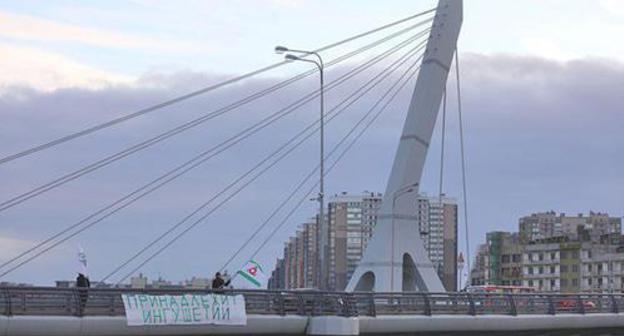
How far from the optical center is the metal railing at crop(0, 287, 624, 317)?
30953mm

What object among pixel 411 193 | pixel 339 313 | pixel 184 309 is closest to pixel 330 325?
pixel 339 313

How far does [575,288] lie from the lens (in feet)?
644

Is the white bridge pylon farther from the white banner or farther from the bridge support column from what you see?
the white banner

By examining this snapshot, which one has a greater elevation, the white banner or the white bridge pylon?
the white bridge pylon

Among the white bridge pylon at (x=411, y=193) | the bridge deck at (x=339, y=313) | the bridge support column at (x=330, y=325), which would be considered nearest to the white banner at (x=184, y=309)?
the bridge deck at (x=339, y=313)

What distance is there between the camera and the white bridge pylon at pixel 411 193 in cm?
5728

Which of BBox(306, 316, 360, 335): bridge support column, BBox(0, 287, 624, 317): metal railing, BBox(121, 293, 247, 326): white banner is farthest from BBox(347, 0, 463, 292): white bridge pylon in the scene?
BBox(121, 293, 247, 326): white banner

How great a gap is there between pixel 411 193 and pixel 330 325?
2182 cm

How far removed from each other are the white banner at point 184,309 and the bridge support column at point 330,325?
2.51 m

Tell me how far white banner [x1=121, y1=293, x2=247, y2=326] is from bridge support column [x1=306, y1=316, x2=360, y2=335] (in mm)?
2508

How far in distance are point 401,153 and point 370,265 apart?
18.5 ft

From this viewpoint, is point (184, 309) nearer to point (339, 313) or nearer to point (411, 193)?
point (339, 313)

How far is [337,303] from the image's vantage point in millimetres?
38406

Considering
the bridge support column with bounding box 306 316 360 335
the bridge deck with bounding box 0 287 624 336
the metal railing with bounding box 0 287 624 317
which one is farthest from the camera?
the bridge support column with bounding box 306 316 360 335
